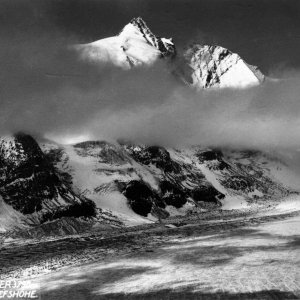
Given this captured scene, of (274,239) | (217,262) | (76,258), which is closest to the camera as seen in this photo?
(217,262)

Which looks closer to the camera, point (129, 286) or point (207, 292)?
point (207, 292)

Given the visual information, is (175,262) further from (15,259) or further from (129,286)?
(15,259)

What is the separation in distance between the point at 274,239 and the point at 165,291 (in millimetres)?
78301

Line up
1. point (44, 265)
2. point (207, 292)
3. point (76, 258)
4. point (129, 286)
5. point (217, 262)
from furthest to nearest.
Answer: point (76, 258)
point (44, 265)
point (217, 262)
point (129, 286)
point (207, 292)

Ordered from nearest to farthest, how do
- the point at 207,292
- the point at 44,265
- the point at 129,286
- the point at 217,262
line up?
the point at 207,292
the point at 129,286
the point at 217,262
the point at 44,265

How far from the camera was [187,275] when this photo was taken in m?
104

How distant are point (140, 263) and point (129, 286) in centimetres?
3064

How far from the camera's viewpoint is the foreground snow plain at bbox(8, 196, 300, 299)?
86625 millimetres

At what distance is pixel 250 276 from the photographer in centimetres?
9725

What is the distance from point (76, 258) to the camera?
475 ft

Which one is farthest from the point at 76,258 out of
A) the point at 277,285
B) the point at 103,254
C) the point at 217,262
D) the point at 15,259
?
the point at 277,285

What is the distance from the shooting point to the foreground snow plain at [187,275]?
86625 mm

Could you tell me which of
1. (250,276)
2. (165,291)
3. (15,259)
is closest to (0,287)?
(165,291)

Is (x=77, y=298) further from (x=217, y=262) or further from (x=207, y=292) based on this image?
(x=217, y=262)
